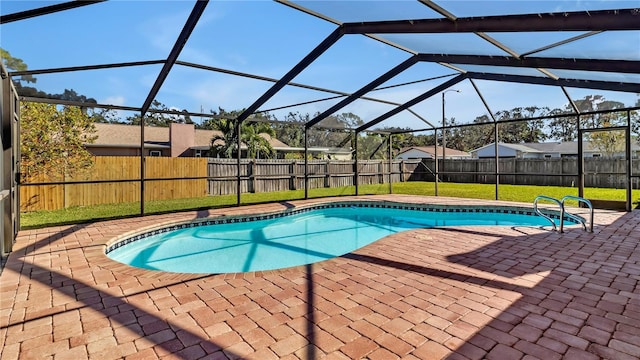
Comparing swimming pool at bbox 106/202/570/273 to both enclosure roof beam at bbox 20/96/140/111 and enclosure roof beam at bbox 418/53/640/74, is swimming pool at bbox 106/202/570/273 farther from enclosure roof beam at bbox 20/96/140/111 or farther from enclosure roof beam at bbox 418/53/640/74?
enclosure roof beam at bbox 418/53/640/74

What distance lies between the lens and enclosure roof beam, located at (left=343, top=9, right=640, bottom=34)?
3145 millimetres

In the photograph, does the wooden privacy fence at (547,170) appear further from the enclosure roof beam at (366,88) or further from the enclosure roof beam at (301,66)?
the enclosure roof beam at (301,66)

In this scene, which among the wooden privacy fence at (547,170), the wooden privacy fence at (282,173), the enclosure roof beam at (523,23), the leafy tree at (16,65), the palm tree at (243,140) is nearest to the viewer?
the enclosure roof beam at (523,23)

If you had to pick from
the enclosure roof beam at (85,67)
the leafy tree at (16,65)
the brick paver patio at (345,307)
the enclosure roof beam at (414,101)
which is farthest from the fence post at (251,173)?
the brick paver patio at (345,307)

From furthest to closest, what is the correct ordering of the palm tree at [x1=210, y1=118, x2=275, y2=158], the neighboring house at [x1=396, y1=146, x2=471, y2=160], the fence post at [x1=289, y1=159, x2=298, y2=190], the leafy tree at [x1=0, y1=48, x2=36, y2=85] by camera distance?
the neighboring house at [x1=396, y1=146, x2=471, y2=160] → the palm tree at [x1=210, y1=118, x2=275, y2=158] → the fence post at [x1=289, y1=159, x2=298, y2=190] → the leafy tree at [x1=0, y1=48, x2=36, y2=85]

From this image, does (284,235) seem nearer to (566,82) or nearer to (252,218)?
(252,218)

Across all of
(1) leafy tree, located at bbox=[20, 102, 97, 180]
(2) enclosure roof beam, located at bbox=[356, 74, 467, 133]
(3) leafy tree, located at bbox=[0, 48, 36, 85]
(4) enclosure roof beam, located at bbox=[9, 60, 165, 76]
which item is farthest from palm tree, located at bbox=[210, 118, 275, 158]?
(3) leafy tree, located at bbox=[0, 48, 36, 85]

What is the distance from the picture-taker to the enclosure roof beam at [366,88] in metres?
6.88

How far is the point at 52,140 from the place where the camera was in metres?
9.24

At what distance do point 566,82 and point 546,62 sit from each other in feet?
6.83

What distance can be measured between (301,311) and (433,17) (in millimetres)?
4072

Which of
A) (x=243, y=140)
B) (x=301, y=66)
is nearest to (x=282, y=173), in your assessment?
(x=243, y=140)

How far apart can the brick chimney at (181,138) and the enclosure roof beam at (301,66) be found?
12.7m

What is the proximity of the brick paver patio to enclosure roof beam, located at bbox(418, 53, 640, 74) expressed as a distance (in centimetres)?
249
